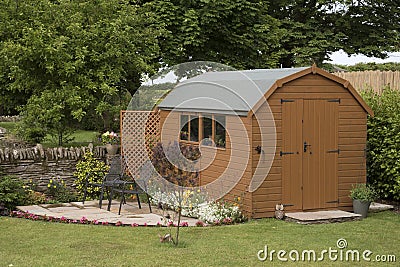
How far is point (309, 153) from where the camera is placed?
33.0 ft

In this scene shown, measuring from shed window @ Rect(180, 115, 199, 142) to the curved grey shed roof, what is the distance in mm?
154

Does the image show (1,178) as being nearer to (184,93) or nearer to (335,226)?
(184,93)

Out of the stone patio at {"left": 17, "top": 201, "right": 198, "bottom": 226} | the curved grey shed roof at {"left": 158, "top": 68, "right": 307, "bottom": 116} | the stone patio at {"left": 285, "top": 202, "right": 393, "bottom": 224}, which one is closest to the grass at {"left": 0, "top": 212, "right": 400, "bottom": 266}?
the stone patio at {"left": 285, "top": 202, "right": 393, "bottom": 224}

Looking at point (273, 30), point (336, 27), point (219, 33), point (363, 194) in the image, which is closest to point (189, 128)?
point (363, 194)

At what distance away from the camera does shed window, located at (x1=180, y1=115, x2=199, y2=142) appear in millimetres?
10977

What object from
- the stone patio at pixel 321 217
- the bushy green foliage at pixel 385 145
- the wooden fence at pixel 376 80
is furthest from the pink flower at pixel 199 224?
the wooden fence at pixel 376 80

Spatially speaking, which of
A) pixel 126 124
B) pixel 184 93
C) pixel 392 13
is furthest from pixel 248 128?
pixel 392 13

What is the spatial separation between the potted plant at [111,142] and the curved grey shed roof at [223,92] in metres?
1.25

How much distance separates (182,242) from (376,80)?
6.59m

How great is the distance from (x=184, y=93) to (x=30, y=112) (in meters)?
3.28

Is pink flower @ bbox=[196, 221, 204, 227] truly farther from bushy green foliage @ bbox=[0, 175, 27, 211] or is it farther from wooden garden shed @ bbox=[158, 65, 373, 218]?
bushy green foliage @ bbox=[0, 175, 27, 211]

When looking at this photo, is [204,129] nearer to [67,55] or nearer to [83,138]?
[67,55]

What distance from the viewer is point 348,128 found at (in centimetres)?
1044

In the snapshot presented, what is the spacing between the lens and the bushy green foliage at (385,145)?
34.8 feet
